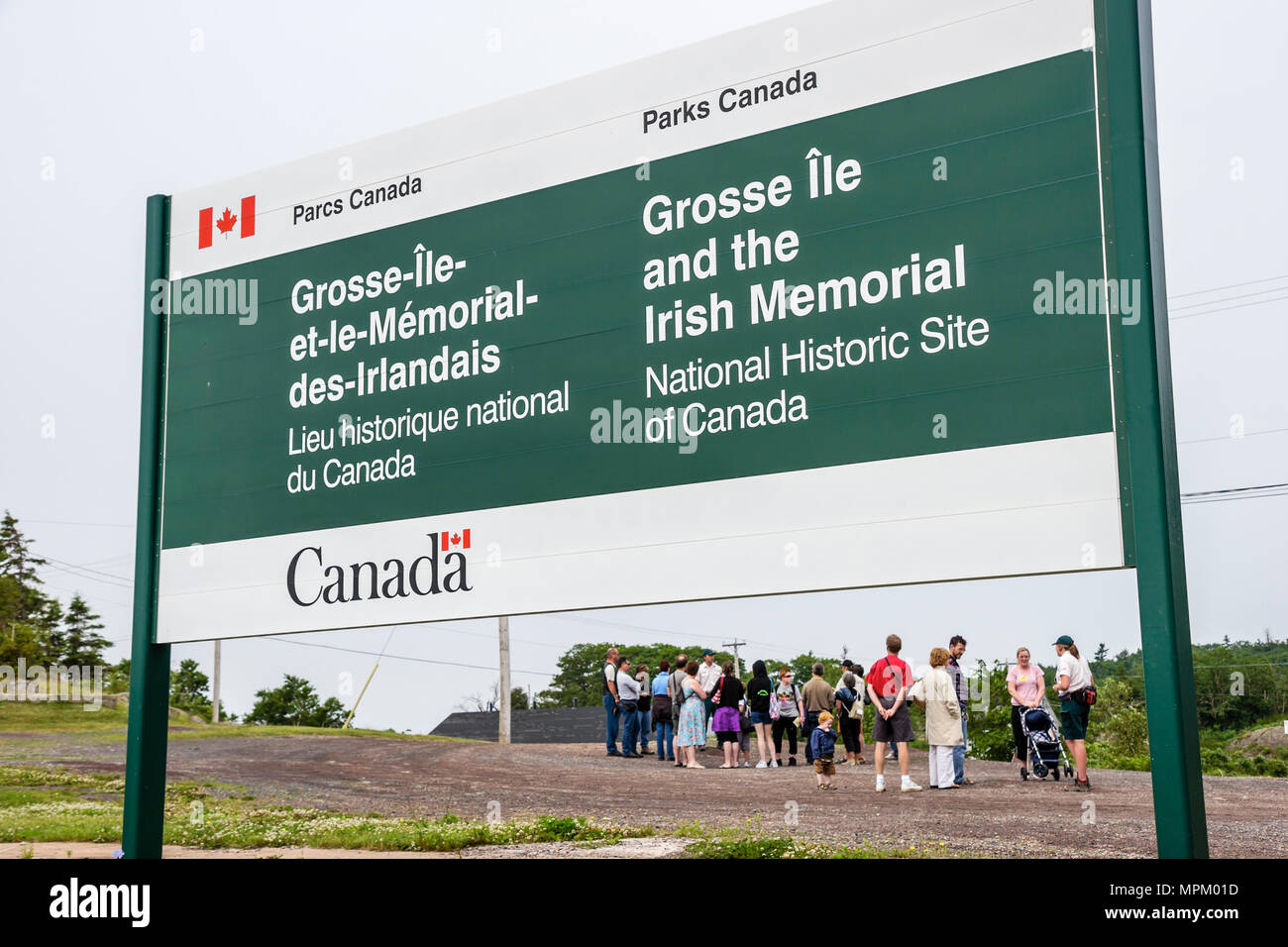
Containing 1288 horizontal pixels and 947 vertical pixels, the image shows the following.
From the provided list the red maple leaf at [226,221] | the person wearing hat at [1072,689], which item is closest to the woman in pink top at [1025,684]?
the person wearing hat at [1072,689]

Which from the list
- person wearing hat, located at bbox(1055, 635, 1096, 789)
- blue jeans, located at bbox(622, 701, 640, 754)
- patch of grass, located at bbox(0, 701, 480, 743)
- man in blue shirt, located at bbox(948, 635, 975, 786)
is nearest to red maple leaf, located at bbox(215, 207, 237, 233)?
person wearing hat, located at bbox(1055, 635, 1096, 789)

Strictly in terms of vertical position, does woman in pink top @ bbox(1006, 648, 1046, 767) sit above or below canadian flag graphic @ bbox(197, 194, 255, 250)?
below

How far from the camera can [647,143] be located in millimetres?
6074

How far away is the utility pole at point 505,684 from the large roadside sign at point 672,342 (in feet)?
73.6

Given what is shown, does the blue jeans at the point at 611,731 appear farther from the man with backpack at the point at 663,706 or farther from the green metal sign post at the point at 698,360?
the green metal sign post at the point at 698,360

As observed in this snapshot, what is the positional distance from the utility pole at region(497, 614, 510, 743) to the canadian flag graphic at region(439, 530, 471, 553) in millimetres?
23214

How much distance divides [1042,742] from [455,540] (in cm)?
944

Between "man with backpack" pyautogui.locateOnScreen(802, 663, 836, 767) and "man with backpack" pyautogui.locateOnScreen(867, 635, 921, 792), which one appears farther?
"man with backpack" pyautogui.locateOnScreen(802, 663, 836, 767)

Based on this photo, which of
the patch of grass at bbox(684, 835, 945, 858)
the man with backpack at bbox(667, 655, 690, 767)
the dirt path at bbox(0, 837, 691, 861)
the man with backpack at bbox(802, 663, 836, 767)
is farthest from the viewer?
the man with backpack at bbox(667, 655, 690, 767)

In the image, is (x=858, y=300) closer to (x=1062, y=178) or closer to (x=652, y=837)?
(x=1062, y=178)

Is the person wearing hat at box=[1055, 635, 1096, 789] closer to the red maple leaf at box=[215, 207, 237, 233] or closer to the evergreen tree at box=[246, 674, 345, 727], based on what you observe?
the red maple leaf at box=[215, 207, 237, 233]

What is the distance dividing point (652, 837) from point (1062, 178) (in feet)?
22.0

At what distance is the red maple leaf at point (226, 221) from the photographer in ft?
24.5

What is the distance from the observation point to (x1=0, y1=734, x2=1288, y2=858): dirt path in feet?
31.6
